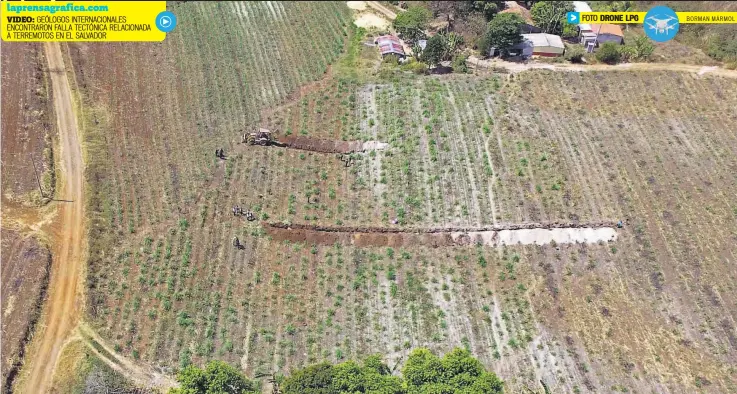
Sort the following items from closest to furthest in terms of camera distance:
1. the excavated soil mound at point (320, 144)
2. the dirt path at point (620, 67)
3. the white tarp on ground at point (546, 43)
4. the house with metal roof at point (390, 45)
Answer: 1. the excavated soil mound at point (320, 144)
2. the dirt path at point (620, 67)
3. the white tarp on ground at point (546, 43)
4. the house with metal roof at point (390, 45)

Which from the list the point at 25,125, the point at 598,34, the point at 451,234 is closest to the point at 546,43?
the point at 598,34

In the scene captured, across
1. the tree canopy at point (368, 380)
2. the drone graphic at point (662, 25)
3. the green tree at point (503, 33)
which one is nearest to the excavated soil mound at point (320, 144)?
the green tree at point (503, 33)

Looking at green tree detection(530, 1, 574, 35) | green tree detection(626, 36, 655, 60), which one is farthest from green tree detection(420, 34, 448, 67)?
green tree detection(626, 36, 655, 60)

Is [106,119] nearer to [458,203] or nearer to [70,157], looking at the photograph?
[70,157]

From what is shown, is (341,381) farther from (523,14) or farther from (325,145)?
(523,14)

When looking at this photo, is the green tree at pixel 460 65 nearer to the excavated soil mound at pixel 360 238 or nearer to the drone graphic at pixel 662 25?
the excavated soil mound at pixel 360 238

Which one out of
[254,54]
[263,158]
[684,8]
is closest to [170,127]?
[263,158]
